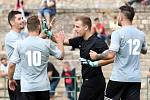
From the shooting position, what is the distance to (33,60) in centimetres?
1265

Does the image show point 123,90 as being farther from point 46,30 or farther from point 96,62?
point 46,30

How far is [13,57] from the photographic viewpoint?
502 inches

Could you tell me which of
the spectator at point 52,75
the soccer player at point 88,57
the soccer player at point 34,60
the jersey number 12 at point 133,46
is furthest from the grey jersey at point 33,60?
the spectator at point 52,75

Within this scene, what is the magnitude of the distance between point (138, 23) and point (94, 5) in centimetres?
297

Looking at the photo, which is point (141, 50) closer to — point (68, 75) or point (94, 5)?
point (68, 75)

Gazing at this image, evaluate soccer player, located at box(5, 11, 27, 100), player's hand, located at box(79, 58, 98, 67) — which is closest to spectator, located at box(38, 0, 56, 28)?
soccer player, located at box(5, 11, 27, 100)

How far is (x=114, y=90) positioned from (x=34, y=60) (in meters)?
1.45

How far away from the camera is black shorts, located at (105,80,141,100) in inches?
512

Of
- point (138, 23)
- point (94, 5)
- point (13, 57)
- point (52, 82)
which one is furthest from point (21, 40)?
point (94, 5)

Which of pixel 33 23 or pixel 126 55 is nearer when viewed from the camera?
pixel 33 23

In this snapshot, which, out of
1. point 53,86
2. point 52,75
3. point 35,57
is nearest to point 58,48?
point 35,57

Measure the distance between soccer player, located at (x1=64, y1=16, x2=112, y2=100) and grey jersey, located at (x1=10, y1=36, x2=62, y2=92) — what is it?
817 millimetres

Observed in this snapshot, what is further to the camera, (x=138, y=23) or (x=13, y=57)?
(x=138, y=23)

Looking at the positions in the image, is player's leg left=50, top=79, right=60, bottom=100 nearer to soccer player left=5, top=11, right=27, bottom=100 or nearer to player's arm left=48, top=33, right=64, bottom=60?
soccer player left=5, top=11, right=27, bottom=100
